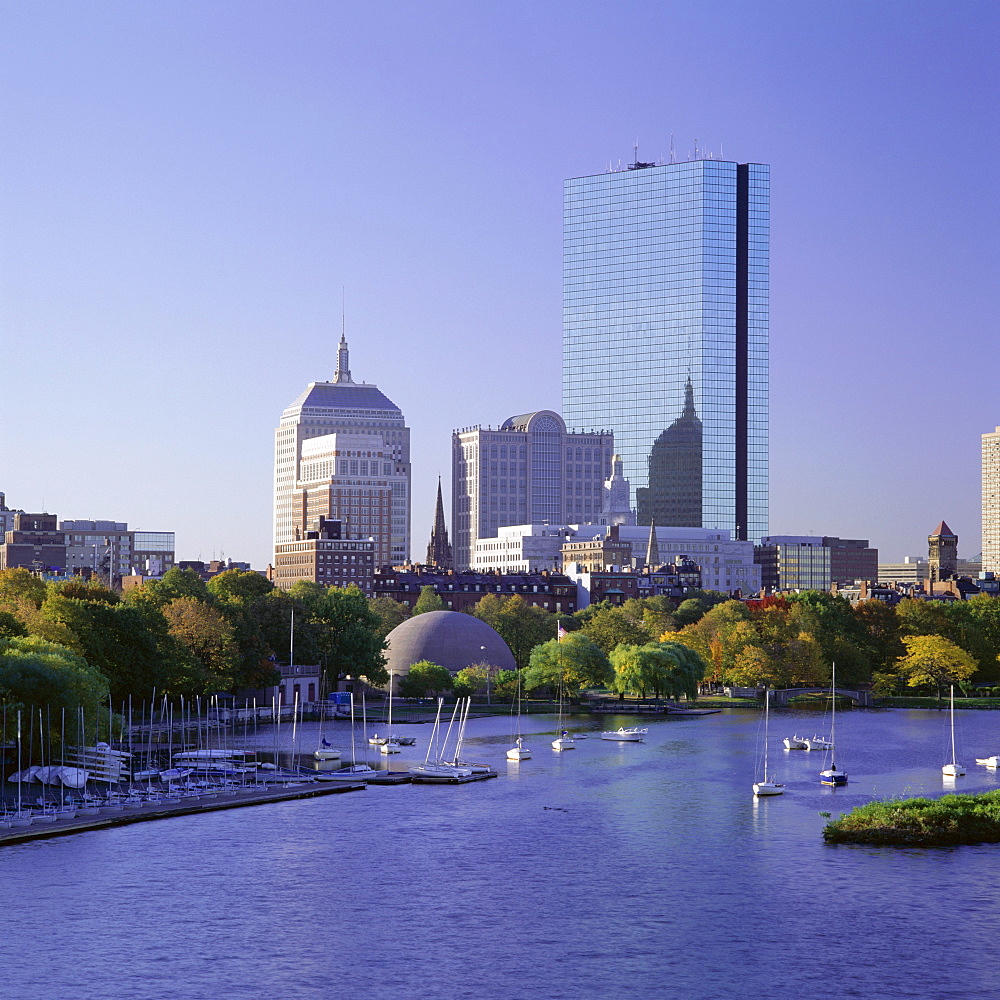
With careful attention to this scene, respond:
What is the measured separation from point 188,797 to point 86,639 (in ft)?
101

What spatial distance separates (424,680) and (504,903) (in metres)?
98.3

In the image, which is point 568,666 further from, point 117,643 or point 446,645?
point 117,643

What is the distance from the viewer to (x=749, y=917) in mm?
59125

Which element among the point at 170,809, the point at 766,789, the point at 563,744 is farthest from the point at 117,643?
the point at 766,789

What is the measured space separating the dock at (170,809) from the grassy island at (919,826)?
1189 inches

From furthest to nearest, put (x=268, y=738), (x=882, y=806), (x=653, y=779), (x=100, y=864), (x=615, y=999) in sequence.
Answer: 1. (x=268, y=738)
2. (x=653, y=779)
3. (x=882, y=806)
4. (x=100, y=864)
5. (x=615, y=999)

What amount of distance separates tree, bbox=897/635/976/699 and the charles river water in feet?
272

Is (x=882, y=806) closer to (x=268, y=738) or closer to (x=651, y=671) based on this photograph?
(x=268, y=738)

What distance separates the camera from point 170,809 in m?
80.7

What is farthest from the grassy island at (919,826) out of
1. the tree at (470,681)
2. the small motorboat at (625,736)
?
the tree at (470,681)

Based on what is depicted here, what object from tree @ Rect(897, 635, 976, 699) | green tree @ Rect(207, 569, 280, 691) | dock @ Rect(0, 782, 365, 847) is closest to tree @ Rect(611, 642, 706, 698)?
tree @ Rect(897, 635, 976, 699)

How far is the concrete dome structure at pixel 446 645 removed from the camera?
170750 mm

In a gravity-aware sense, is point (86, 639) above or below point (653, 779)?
above

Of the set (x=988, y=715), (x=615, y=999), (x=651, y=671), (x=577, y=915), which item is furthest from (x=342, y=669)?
(x=615, y=999)
